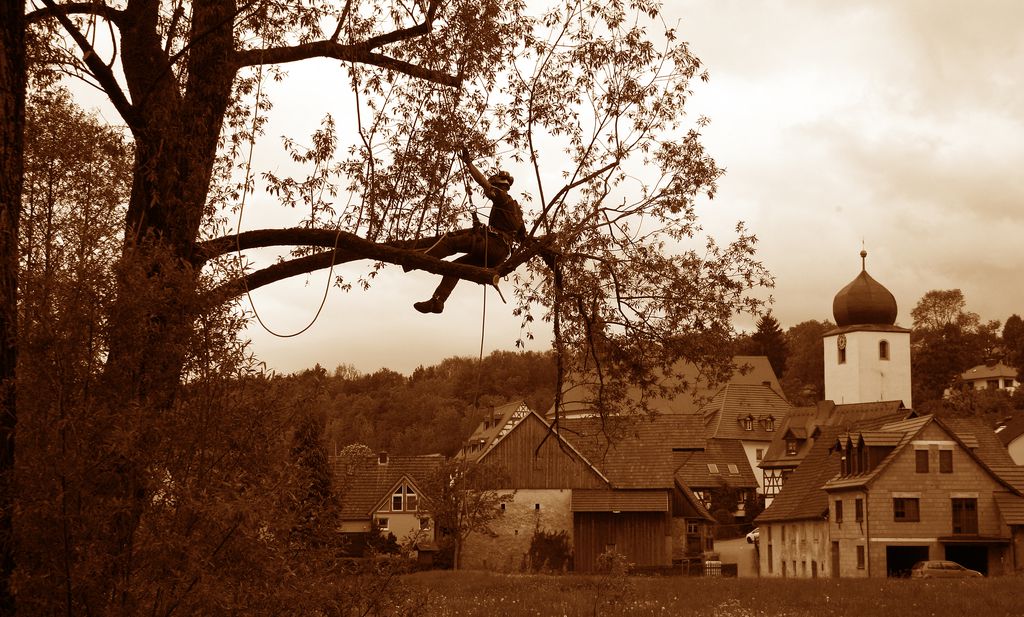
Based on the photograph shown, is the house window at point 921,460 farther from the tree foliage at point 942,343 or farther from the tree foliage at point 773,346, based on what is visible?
the tree foliage at point 773,346

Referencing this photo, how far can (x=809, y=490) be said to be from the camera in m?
58.8

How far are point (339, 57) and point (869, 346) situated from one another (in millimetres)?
116339

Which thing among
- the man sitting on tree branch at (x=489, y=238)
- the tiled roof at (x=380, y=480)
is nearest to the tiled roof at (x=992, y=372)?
the tiled roof at (x=380, y=480)

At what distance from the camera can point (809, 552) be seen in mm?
56719

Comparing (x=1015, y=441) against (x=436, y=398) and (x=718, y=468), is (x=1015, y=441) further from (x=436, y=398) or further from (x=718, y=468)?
(x=436, y=398)

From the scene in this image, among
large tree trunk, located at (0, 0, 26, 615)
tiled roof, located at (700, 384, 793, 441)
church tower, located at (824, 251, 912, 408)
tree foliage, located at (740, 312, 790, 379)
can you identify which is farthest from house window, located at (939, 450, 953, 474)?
tree foliage, located at (740, 312, 790, 379)

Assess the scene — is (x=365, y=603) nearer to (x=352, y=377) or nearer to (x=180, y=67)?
(x=180, y=67)

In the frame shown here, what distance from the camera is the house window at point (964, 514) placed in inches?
2068

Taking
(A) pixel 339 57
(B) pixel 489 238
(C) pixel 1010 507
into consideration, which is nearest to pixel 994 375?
(C) pixel 1010 507

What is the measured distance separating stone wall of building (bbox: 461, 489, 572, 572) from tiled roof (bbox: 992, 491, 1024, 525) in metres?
18.0

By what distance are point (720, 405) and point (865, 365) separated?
59.8 feet

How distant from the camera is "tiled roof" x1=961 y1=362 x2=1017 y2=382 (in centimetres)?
16200

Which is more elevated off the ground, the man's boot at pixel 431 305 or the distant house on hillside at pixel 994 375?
the distant house on hillside at pixel 994 375

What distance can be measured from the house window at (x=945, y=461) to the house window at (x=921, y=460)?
23.0 inches
